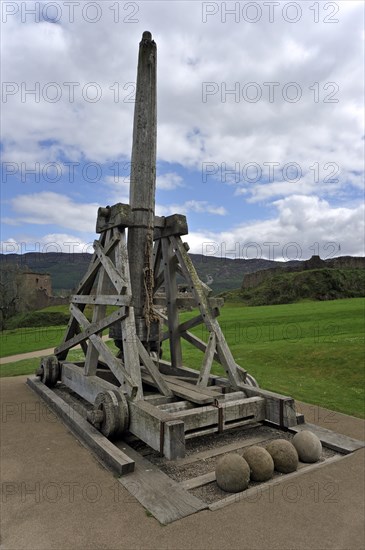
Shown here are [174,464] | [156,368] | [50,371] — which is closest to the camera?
[174,464]

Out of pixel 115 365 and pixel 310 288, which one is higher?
pixel 310 288

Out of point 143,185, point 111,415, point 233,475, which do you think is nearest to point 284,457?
point 233,475

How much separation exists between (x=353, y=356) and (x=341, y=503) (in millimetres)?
8842

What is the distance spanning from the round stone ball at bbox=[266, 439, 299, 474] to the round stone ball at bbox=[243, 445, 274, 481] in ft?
0.76

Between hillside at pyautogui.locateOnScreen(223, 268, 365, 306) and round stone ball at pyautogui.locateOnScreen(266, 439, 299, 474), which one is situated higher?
hillside at pyautogui.locateOnScreen(223, 268, 365, 306)

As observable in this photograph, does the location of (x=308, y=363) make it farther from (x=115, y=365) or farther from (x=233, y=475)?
(x=233, y=475)

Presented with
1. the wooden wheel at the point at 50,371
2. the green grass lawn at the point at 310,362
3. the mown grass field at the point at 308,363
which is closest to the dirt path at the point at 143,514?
the wooden wheel at the point at 50,371

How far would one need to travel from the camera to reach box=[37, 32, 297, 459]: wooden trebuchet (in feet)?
18.9

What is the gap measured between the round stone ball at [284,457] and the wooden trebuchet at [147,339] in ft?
3.25

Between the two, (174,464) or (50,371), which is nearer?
(174,464)

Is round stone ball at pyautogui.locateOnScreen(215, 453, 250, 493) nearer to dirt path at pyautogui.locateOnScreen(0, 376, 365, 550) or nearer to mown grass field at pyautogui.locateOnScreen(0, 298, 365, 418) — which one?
dirt path at pyautogui.locateOnScreen(0, 376, 365, 550)

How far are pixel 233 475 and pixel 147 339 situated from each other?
3808 mm

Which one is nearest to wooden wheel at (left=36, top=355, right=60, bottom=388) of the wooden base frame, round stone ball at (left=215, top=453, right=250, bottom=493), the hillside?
the wooden base frame

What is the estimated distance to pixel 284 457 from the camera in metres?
→ 5.04
